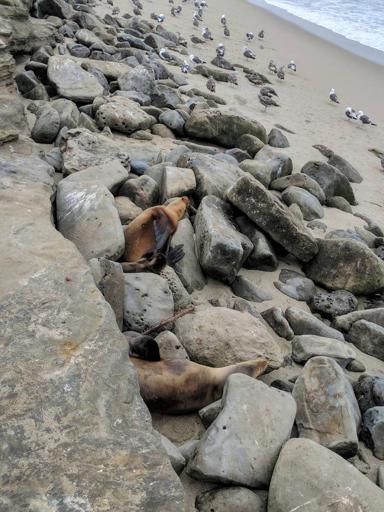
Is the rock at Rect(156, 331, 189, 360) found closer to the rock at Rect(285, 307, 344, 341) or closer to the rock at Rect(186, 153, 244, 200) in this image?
the rock at Rect(285, 307, 344, 341)

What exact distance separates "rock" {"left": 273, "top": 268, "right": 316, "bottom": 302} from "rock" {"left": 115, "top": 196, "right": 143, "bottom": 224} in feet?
4.60

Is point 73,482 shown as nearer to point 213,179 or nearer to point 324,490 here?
point 324,490

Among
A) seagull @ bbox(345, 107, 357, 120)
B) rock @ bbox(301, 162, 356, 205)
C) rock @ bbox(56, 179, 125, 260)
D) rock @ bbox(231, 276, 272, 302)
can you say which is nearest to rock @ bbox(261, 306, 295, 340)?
rock @ bbox(231, 276, 272, 302)

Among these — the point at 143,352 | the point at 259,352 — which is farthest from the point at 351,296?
the point at 143,352

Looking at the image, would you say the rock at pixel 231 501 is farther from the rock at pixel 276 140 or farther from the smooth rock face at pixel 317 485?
the rock at pixel 276 140

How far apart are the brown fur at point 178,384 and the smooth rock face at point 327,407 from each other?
475 mm

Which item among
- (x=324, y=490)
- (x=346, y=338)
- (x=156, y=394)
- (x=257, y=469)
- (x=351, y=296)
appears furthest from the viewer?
(x=351, y=296)

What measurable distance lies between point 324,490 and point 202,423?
0.81 m

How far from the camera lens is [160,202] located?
5051 mm

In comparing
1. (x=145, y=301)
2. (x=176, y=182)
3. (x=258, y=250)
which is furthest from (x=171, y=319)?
(x=176, y=182)

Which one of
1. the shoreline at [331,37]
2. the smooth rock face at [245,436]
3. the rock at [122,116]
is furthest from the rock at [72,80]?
the shoreline at [331,37]

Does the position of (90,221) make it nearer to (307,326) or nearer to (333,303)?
(307,326)

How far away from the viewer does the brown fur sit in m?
3.01

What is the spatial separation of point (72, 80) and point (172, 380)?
5.29m
